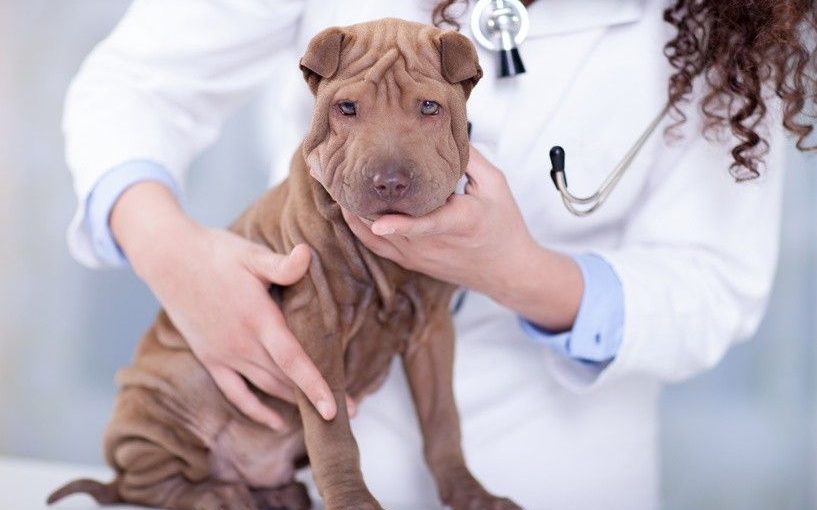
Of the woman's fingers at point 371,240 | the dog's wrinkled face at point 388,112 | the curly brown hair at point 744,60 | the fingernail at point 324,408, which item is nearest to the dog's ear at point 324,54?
the dog's wrinkled face at point 388,112

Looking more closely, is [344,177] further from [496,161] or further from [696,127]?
[696,127]

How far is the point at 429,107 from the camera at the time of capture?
509 millimetres

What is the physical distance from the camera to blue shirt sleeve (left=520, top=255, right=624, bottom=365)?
0.78 metres

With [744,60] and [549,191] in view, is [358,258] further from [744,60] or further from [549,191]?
[744,60]

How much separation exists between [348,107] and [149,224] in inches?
12.0

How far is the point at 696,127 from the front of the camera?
2.70 feet

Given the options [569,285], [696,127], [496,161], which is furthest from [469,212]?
[696,127]

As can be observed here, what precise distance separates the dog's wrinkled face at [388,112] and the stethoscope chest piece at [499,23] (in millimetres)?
37

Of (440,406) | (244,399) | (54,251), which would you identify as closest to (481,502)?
(440,406)

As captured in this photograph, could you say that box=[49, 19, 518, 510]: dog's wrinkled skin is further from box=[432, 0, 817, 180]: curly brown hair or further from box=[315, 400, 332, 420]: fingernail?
box=[432, 0, 817, 180]: curly brown hair

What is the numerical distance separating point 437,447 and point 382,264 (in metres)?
0.16

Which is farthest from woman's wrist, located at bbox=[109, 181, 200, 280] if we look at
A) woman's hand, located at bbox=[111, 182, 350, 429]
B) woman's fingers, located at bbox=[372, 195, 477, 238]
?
woman's fingers, located at bbox=[372, 195, 477, 238]

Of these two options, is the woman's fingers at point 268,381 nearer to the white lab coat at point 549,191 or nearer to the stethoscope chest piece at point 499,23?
the white lab coat at point 549,191

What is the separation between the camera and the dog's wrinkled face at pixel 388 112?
50 centimetres
